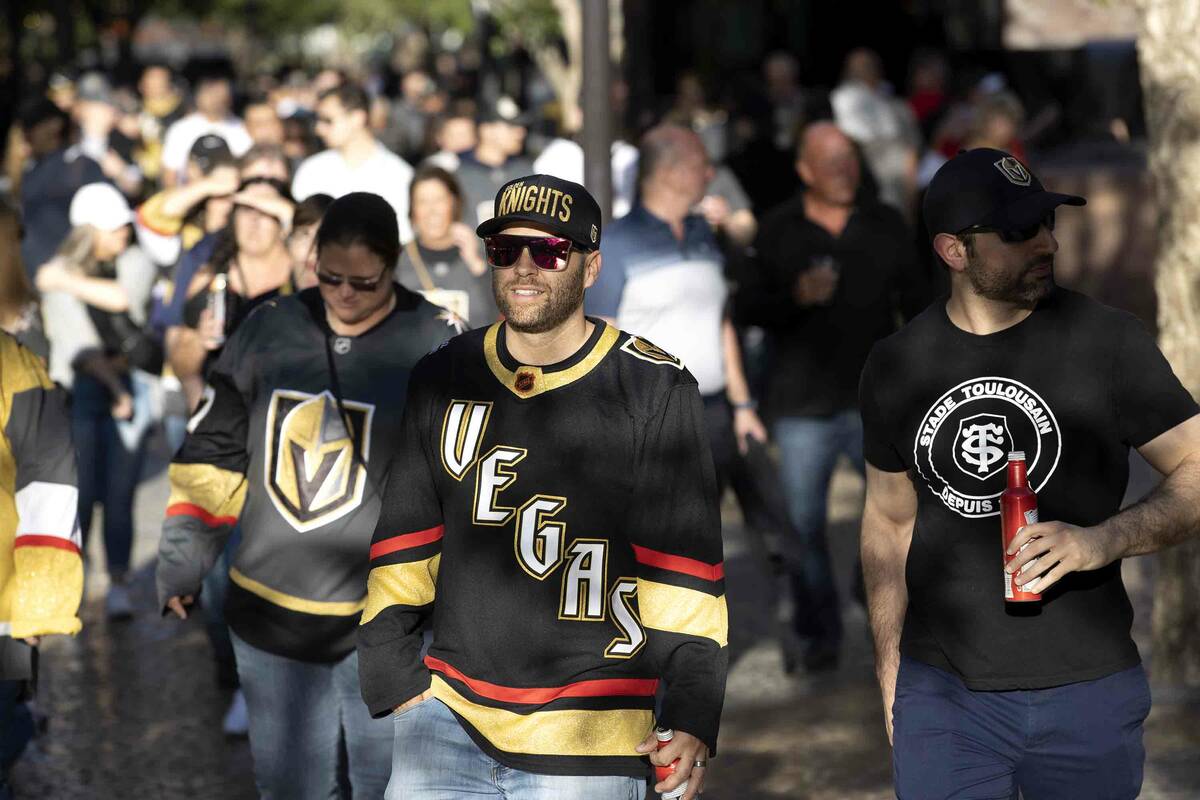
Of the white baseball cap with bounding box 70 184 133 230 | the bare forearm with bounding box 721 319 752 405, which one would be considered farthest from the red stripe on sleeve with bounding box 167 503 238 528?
the white baseball cap with bounding box 70 184 133 230

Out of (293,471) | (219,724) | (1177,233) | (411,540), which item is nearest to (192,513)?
(293,471)

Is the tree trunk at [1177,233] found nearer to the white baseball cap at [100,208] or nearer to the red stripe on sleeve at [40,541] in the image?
the red stripe on sleeve at [40,541]

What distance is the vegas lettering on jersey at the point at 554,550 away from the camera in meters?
4.00

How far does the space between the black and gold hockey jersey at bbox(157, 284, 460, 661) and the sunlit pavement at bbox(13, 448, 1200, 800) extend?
74.7 inches

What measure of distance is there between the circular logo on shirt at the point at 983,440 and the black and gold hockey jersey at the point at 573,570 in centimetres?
50

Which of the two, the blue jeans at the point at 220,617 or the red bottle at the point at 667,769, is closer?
the red bottle at the point at 667,769

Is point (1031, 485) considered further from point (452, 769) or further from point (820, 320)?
point (820, 320)

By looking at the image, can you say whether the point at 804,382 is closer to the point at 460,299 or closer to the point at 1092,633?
the point at 460,299

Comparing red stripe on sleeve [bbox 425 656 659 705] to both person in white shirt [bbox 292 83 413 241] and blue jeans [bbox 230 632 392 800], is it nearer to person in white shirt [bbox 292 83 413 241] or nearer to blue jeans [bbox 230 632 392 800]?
blue jeans [bbox 230 632 392 800]

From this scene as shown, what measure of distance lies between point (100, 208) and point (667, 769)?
600 cm

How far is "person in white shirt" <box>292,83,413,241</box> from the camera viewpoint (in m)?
10.5

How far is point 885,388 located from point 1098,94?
60.6ft

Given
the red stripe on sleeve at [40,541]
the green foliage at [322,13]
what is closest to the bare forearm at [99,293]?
the red stripe on sleeve at [40,541]

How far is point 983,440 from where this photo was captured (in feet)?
13.6
